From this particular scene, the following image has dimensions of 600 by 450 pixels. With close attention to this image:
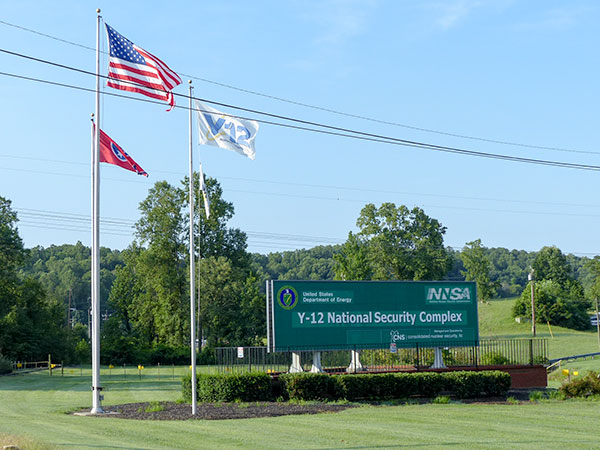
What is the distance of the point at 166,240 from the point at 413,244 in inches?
980

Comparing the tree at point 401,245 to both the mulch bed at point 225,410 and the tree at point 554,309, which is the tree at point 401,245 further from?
the mulch bed at point 225,410

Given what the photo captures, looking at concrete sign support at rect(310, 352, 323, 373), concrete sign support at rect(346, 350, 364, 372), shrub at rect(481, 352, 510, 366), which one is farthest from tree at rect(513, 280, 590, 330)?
concrete sign support at rect(310, 352, 323, 373)

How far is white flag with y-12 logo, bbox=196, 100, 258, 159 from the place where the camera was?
21.7 m

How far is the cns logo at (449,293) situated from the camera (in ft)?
102

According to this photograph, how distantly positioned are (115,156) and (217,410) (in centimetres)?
845

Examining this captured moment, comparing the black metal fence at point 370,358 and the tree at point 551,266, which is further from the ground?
the tree at point 551,266

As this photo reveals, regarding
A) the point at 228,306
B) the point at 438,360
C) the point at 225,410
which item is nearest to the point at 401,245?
the point at 228,306

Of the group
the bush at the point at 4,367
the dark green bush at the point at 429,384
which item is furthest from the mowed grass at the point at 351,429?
the bush at the point at 4,367

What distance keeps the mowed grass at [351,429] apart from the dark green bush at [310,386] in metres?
2.79

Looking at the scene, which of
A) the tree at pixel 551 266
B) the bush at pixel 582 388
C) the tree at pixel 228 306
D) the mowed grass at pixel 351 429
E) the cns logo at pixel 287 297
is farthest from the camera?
the tree at pixel 551 266

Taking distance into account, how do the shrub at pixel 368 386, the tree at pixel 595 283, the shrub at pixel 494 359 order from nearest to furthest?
the shrub at pixel 368 386, the shrub at pixel 494 359, the tree at pixel 595 283

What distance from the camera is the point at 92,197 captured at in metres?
23.4

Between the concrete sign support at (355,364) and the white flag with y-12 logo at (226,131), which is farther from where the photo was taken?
the concrete sign support at (355,364)

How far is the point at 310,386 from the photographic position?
26125 millimetres
